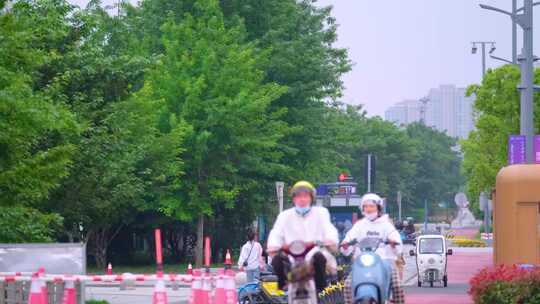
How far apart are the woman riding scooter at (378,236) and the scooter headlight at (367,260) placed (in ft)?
1.97

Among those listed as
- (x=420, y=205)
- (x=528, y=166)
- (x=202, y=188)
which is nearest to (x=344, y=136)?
(x=202, y=188)

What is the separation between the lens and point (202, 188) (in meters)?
49.3

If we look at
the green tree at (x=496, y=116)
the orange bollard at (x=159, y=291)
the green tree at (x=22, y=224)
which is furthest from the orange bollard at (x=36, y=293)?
the green tree at (x=496, y=116)

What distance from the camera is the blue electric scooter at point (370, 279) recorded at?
570 inches

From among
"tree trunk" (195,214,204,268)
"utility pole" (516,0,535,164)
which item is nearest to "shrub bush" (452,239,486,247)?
"tree trunk" (195,214,204,268)

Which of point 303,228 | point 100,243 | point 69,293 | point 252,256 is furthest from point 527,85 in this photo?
point 303,228

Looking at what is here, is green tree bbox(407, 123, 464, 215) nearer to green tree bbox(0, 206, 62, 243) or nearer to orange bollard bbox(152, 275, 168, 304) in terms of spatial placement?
green tree bbox(0, 206, 62, 243)

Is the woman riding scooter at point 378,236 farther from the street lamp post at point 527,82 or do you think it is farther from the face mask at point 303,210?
the street lamp post at point 527,82

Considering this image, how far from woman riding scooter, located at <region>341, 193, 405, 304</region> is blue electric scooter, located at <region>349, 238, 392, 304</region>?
1.47ft

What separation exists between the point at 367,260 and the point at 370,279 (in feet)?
0.95

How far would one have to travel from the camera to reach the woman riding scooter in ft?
51.0

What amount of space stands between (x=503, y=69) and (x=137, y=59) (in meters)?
30.2

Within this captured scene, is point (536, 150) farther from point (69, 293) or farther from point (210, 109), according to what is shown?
point (69, 293)

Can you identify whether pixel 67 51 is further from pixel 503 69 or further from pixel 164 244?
pixel 503 69
